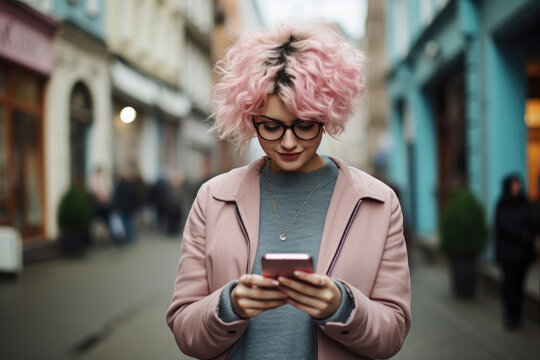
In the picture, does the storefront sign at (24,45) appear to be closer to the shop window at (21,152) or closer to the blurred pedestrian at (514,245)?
the shop window at (21,152)

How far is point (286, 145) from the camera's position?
1.81 meters

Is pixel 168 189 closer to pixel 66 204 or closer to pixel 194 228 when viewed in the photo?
pixel 66 204

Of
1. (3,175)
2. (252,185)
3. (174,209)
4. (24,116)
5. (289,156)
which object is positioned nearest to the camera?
(289,156)

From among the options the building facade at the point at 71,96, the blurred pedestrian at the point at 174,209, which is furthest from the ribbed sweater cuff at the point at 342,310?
the blurred pedestrian at the point at 174,209

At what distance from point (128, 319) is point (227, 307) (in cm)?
491

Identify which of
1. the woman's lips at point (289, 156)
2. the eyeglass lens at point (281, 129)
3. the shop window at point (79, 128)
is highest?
the shop window at point (79, 128)

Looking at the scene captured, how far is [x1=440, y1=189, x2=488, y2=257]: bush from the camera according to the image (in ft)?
24.9

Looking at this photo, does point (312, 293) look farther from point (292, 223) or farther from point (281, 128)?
point (281, 128)

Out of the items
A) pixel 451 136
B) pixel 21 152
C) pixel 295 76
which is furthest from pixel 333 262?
pixel 451 136

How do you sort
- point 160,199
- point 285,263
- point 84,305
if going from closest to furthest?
point 285,263 → point 84,305 → point 160,199

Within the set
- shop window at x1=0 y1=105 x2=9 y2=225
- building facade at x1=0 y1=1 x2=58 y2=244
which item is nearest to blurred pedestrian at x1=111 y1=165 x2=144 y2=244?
building facade at x1=0 y1=1 x2=58 y2=244

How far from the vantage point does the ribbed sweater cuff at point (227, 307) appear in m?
1.65

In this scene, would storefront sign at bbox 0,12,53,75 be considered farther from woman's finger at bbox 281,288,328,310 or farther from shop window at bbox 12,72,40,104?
woman's finger at bbox 281,288,328,310

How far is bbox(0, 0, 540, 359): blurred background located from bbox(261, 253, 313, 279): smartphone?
867mm
